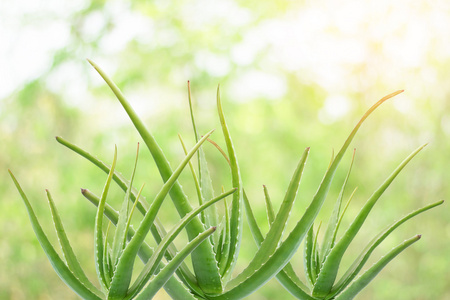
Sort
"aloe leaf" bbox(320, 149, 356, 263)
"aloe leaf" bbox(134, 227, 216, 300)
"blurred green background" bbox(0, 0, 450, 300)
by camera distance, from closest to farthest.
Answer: "aloe leaf" bbox(134, 227, 216, 300)
"aloe leaf" bbox(320, 149, 356, 263)
"blurred green background" bbox(0, 0, 450, 300)

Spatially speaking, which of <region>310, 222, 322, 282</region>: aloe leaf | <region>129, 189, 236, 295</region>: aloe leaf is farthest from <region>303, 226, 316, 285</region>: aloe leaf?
<region>129, 189, 236, 295</region>: aloe leaf

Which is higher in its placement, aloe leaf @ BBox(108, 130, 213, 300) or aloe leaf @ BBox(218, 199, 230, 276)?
aloe leaf @ BBox(108, 130, 213, 300)

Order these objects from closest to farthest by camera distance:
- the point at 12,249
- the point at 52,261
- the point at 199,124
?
the point at 52,261
the point at 12,249
the point at 199,124

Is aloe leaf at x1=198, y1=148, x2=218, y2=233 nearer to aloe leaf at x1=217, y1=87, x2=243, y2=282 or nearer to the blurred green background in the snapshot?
aloe leaf at x1=217, y1=87, x2=243, y2=282

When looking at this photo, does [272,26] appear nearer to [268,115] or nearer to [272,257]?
[268,115]

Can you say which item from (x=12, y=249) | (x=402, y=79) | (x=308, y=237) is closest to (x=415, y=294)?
(x=402, y=79)

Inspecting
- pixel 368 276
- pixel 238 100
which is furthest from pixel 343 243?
pixel 238 100
